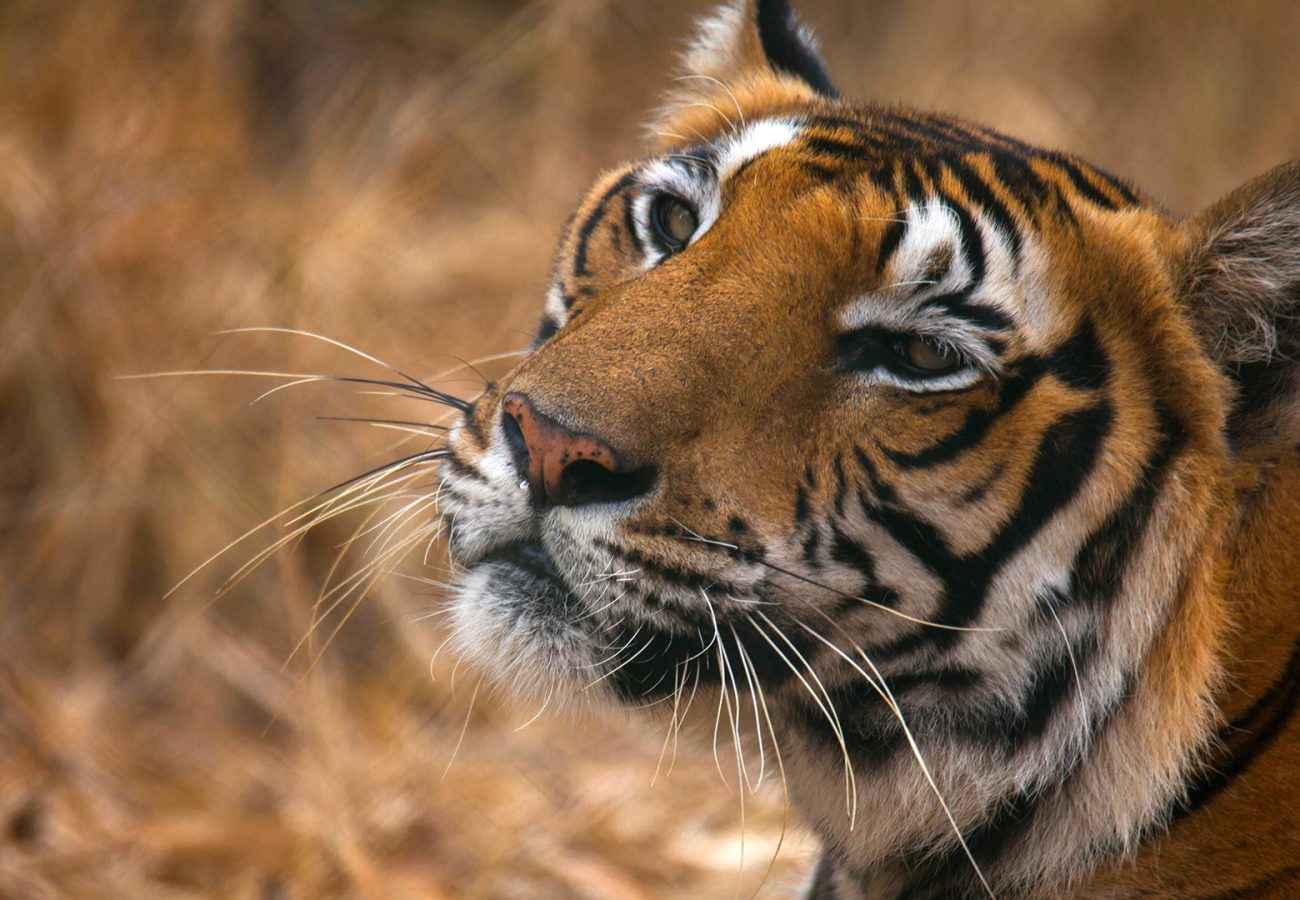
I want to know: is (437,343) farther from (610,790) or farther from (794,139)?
(794,139)

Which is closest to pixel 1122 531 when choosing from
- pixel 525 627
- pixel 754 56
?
pixel 525 627

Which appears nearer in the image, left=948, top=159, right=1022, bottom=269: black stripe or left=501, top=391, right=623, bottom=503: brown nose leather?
left=501, top=391, right=623, bottom=503: brown nose leather

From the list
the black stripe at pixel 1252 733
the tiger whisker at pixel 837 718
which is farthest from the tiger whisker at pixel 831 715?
the black stripe at pixel 1252 733

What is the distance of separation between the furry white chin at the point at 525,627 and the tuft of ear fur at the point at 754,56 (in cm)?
85

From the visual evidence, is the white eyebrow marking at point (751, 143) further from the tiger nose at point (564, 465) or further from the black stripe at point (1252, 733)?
the black stripe at point (1252, 733)

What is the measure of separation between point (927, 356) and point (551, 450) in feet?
1.42

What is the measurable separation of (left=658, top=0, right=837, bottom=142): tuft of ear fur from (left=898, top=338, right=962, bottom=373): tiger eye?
66 cm

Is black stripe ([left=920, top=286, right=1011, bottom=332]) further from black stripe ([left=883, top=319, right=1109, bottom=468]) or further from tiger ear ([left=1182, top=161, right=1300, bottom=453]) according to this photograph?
tiger ear ([left=1182, top=161, right=1300, bottom=453])

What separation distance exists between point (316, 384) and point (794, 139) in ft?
7.18

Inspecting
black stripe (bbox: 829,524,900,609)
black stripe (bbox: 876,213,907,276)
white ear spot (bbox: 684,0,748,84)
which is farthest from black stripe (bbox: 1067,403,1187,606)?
white ear spot (bbox: 684,0,748,84)

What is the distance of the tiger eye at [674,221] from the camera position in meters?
1.61

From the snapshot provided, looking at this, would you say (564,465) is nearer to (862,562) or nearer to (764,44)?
(862,562)

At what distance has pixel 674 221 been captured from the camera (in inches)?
64.1

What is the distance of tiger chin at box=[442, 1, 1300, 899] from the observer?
4.41 ft
